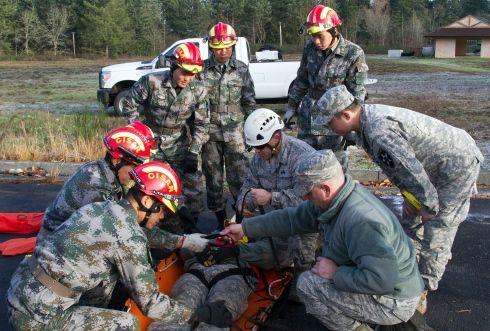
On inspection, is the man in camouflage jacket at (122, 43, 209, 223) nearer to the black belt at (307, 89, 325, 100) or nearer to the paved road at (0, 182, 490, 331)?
the paved road at (0, 182, 490, 331)

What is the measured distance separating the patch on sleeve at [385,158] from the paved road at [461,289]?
136 cm

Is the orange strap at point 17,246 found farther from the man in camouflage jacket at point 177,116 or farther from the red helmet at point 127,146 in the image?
the red helmet at point 127,146

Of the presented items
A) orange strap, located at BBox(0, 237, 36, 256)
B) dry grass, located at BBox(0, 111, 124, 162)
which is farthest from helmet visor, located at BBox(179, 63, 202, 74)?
dry grass, located at BBox(0, 111, 124, 162)

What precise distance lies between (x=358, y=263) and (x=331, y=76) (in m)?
2.96

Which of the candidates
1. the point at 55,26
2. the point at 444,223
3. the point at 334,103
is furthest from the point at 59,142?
the point at 55,26

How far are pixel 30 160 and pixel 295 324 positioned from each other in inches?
246

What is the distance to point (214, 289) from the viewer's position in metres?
4.02

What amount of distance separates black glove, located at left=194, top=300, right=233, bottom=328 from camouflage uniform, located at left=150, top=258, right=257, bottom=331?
0.30m

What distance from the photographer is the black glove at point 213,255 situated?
4172 mm

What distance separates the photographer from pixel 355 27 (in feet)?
181

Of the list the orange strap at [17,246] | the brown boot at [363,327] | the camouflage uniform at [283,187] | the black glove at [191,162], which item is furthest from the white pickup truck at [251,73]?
the brown boot at [363,327]

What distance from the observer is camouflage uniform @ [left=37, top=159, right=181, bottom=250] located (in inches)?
162

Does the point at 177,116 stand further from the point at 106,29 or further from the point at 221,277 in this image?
the point at 106,29

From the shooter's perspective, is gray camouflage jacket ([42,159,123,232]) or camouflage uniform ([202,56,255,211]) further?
camouflage uniform ([202,56,255,211])
